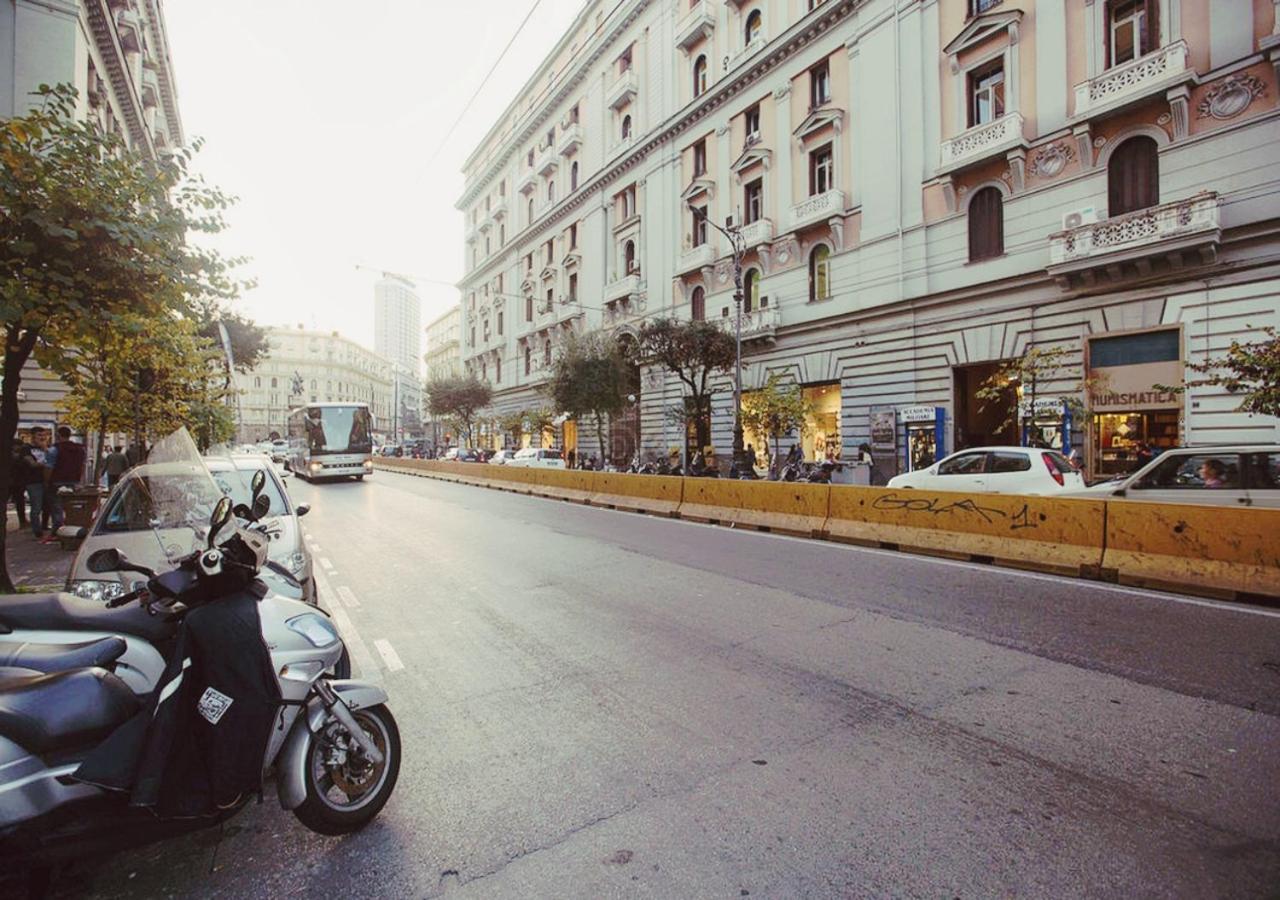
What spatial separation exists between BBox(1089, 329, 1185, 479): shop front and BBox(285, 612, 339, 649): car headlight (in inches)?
743

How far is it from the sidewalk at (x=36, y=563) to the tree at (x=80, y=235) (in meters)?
1.73

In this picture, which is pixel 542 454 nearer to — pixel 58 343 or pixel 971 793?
pixel 58 343

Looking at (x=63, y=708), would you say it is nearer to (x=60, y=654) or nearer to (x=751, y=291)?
(x=60, y=654)

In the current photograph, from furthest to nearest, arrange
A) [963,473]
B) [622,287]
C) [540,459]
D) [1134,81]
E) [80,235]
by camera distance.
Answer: [622,287] < [540,459] < [1134,81] < [963,473] < [80,235]

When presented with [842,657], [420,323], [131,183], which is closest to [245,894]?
[842,657]

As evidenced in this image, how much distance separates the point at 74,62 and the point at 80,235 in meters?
25.5

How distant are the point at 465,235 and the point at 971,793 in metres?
69.5

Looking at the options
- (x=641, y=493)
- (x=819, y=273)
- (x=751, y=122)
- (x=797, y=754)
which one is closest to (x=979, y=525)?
(x=797, y=754)

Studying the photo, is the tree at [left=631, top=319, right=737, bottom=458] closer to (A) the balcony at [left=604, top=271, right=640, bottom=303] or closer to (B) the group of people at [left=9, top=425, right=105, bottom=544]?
(A) the balcony at [left=604, top=271, right=640, bottom=303]

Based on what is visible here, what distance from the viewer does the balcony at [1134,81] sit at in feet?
50.3

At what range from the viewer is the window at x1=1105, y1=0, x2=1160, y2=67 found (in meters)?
16.5

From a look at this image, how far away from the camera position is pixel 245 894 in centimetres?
235

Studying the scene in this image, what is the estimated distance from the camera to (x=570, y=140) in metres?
43.5

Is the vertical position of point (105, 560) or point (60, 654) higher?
point (105, 560)
